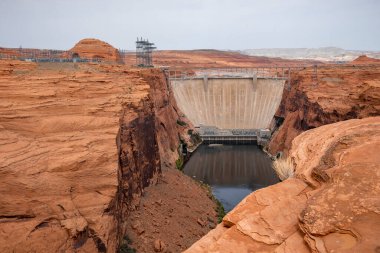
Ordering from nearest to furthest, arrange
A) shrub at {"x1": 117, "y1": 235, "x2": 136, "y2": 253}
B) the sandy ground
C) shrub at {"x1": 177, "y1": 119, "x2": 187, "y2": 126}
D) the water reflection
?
shrub at {"x1": 117, "y1": 235, "x2": 136, "y2": 253}
the sandy ground
the water reflection
shrub at {"x1": 177, "y1": 119, "x2": 187, "y2": 126}

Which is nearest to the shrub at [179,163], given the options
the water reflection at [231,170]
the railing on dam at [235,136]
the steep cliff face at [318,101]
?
the water reflection at [231,170]

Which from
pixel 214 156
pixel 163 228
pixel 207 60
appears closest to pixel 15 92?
pixel 163 228

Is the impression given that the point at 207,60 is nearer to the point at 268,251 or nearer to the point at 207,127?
the point at 207,127

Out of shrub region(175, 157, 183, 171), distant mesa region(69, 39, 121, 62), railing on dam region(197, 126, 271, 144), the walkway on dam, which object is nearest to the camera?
shrub region(175, 157, 183, 171)

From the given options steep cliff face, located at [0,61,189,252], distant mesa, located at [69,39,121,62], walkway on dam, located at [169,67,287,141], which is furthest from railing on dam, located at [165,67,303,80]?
steep cliff face, located at [0,61,189,252]

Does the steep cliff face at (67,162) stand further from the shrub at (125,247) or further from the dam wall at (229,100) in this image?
the dam wall at (229,100)

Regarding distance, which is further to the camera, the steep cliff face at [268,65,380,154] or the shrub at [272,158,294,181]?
the steep cliff face at [268,65,380,154]

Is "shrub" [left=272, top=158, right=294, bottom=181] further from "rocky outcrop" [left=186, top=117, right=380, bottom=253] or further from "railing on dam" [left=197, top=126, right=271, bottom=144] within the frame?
"railing on dam" [left=197, top=126, right=271, bottom=144]
